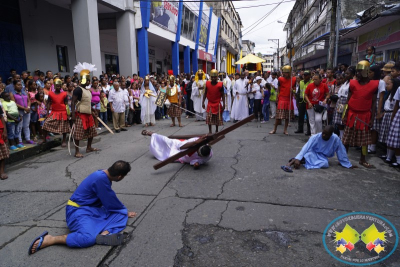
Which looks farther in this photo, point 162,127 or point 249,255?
point 162,127

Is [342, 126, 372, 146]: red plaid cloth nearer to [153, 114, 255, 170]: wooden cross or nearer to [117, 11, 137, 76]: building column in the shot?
[153, 114, 255, 170]: wooden cross

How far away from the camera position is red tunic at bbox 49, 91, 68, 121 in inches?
276

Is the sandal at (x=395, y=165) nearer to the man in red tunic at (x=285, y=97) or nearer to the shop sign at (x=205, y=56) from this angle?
the man in red tunic at (x=285, y=97)

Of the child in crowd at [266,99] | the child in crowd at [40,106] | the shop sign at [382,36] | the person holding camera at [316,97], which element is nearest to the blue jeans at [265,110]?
the child in crowd at [266,99]

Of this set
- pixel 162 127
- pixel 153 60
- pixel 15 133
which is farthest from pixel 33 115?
pixel 153 60

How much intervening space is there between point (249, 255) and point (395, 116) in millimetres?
4243

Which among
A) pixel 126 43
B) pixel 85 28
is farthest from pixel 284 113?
pixel 126 43

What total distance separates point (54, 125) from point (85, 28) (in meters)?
6.21

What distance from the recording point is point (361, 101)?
5250 millimetres

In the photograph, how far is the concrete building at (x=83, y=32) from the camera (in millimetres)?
11172

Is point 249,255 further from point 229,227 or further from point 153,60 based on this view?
point 153,60

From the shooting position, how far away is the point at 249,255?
9.19ft

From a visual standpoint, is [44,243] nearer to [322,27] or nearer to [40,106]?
[40,106]

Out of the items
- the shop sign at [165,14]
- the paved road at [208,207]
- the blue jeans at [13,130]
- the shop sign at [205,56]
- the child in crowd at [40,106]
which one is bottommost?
the paved road at [208,207]
